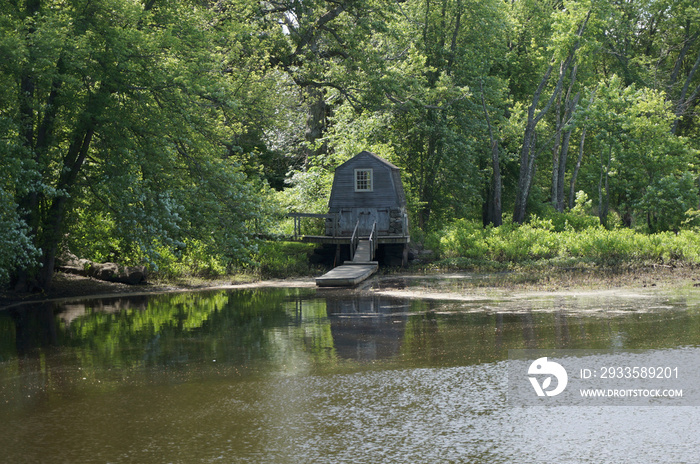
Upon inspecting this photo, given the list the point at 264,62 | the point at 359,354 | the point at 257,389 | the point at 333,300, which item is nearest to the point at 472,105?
the point at 264,62

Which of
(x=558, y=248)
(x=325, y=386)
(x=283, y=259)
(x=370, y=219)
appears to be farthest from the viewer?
(x=370, y=219)

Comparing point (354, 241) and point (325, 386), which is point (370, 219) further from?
point (325, 386)

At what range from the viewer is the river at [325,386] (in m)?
7.52

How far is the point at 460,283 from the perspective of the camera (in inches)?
924

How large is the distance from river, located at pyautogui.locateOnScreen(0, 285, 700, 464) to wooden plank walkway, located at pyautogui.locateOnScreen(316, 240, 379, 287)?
4.81 m

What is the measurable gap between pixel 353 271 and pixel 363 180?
7.24m

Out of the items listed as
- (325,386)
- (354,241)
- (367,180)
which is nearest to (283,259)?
(354,241)

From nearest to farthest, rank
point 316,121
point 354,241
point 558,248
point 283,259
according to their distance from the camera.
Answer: point 558,248 → point 283,259 → point 354,241 → point 316,121

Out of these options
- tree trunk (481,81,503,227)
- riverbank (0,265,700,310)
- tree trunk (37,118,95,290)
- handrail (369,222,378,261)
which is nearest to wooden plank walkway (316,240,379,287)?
handrail (369,222,378,261)

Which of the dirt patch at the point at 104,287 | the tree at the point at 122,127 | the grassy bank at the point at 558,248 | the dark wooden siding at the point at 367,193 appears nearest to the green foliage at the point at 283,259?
the dirt patch at the point at 104,287

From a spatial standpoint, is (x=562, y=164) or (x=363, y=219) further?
(x=562, y=164)

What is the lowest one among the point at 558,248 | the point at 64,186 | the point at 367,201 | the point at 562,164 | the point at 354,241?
the point at 558,248

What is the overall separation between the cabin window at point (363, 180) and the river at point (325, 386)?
529 inches

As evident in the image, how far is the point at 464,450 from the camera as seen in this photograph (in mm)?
7348
